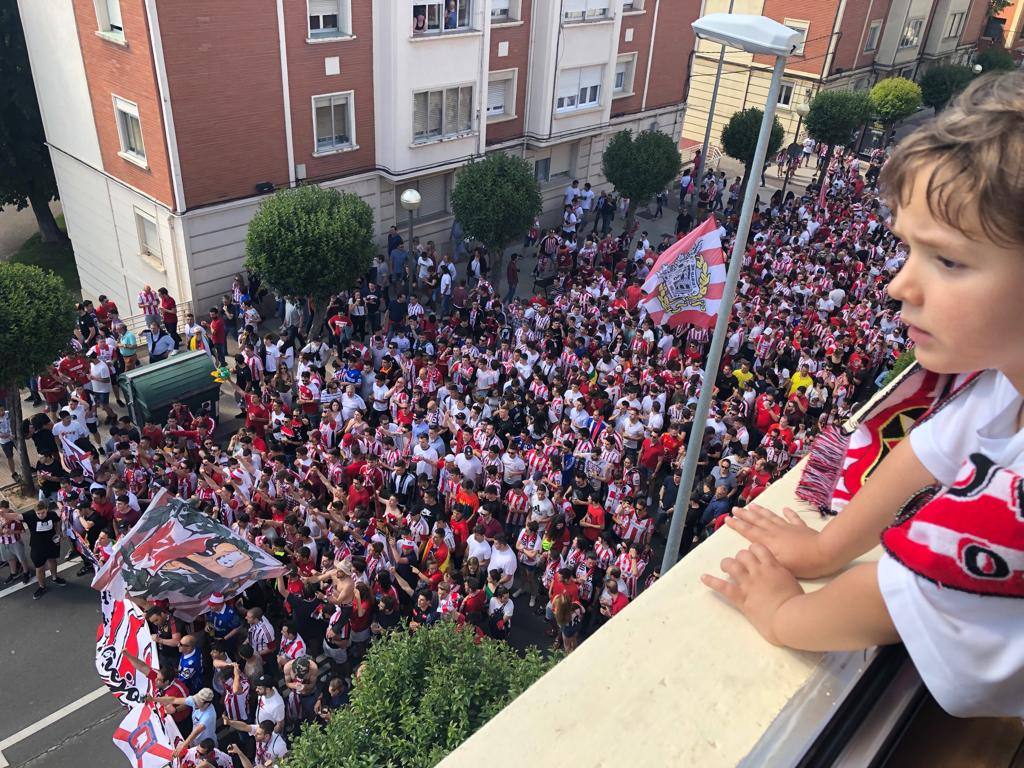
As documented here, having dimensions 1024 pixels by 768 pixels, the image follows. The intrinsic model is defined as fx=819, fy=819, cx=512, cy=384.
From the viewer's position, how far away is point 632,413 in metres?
12.4

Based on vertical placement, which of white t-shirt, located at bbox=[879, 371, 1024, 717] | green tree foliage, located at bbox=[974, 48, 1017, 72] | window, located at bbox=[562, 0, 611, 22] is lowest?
green tree foliage, located at bbox=[974, 48, 1017, 72]

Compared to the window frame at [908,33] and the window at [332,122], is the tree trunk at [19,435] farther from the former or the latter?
the window frame at [908,33]

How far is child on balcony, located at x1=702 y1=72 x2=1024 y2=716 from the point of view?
1477 mm

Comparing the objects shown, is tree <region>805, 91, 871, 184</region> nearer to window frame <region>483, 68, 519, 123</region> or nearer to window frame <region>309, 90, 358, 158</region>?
window frame <region>483, 68, 519, 123</region>

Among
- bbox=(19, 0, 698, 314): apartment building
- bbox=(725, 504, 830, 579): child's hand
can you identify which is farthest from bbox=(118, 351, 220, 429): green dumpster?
bbox=(725, 504, 830, 579): child's hand

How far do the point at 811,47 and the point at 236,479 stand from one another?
3531cm

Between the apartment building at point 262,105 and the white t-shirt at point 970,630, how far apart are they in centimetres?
1763

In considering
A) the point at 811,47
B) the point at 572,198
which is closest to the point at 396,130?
the point at 572,198

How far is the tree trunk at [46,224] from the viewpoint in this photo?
2547cm

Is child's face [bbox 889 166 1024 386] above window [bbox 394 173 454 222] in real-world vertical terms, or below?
above

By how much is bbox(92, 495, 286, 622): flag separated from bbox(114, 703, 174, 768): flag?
4.60ft

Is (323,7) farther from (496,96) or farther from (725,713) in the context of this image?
(725,713)

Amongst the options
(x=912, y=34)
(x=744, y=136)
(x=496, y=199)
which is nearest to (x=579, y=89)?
(x=744, y=136)

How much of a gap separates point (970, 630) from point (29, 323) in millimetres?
12984
